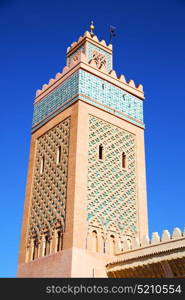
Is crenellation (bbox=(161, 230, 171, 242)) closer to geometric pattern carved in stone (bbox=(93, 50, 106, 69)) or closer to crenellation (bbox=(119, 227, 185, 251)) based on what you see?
crenellation (bbox=(119, 227, 185, 251))

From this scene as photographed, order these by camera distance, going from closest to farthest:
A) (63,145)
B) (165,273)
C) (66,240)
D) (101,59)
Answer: (165,273), (66,240), (63,145), (101,59)

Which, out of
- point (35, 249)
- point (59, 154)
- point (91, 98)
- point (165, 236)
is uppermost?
point (91, 98)

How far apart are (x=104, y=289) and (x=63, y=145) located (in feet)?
17.0

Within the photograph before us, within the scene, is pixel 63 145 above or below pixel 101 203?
above

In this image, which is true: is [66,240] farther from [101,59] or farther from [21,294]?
[101,59]

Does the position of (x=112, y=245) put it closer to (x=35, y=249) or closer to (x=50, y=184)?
(x=35, y=249)

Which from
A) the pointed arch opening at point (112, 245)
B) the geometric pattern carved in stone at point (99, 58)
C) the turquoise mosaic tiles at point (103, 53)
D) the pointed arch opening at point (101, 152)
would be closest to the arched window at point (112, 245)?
the pointed arch opening at point (112, 245)

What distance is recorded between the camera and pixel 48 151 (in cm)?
967

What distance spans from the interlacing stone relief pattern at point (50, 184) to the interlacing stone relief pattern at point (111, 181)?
0.55 metres

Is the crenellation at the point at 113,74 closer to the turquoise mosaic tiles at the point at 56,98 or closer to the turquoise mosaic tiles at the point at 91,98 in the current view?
the turquoise mosaic tiles at the point at 91,98

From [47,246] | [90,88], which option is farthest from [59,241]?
[90,88]

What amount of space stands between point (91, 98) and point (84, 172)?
6.18ft

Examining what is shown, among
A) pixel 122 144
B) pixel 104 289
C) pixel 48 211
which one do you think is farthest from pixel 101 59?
pixel 104 289

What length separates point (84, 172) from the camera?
27.8 ft
